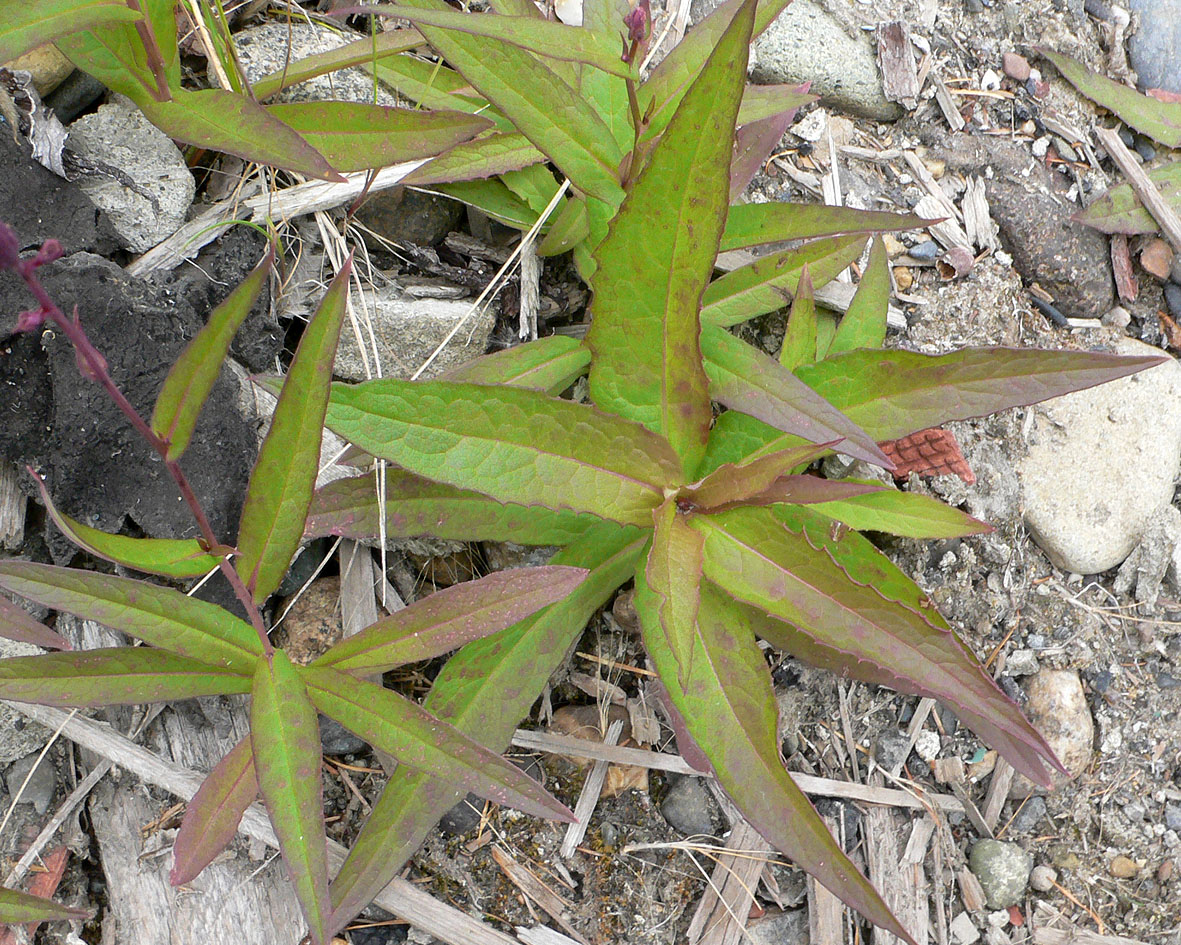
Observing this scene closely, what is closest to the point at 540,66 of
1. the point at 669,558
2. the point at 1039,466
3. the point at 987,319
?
the point at 669,558

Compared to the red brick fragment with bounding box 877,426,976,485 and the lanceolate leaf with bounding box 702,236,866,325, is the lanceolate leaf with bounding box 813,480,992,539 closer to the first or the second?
the red brick fragment with bounding box 877,426,976,485

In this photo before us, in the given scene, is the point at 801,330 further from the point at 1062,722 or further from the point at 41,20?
the point at 41,20

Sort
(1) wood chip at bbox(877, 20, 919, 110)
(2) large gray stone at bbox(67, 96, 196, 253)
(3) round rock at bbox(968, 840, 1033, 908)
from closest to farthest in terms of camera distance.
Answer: (2) large gray stone at bbox(67, 96, 196, 253), (3) round rock at bbox(968, 840, 1033, 908), (1) wood chip at bbox(877, 20, 919, 110)

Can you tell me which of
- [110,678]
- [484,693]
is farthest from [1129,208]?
[110,678]

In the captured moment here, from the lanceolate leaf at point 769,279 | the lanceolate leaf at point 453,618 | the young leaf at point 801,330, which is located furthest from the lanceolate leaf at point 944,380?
the lanceolate leaf at point 453,618

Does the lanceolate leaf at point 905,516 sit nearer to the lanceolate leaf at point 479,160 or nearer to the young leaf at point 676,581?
the young leaf at point 676,581

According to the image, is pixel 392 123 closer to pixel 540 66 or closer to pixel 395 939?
pixel 540 66

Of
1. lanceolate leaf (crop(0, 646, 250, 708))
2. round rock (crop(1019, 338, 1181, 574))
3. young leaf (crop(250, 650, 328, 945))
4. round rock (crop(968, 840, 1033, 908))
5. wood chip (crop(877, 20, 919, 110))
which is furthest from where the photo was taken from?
wood chip (crop(877, 20, 919, 110))

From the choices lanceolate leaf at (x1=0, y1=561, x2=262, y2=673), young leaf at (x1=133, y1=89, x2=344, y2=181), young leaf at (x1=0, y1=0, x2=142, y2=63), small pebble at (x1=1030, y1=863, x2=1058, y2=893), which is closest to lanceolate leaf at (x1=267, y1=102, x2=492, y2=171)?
young leaf at (x1=133, y1=89, x2=344, y2=181)
